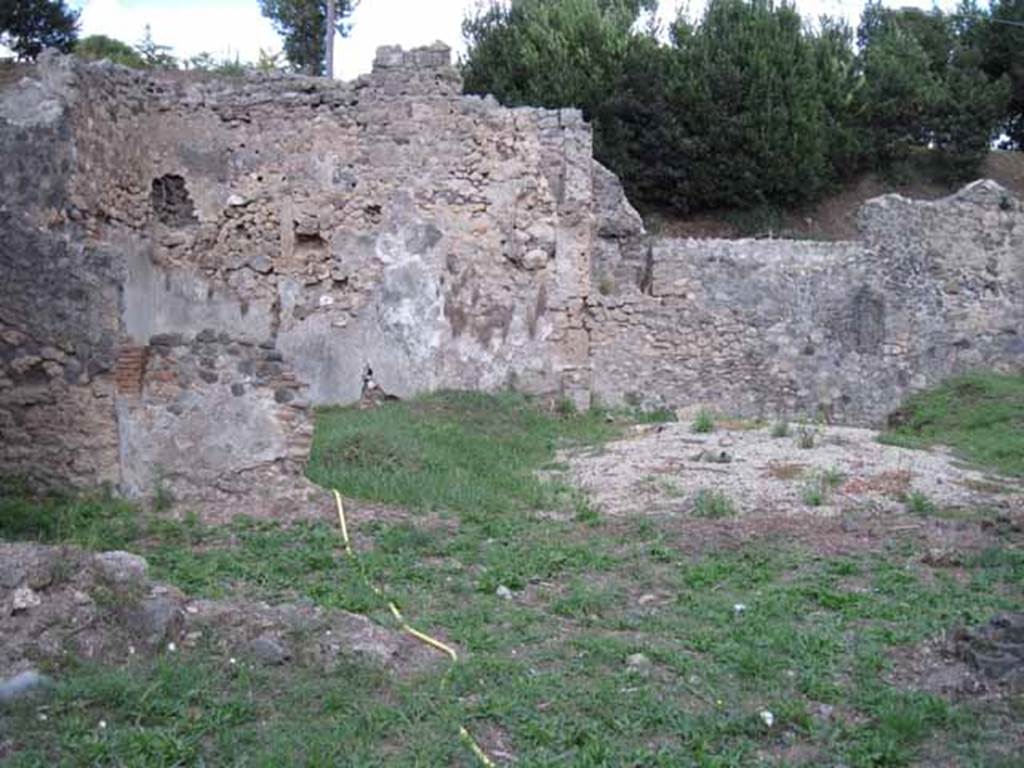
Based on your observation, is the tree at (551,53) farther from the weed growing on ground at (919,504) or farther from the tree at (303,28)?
the weed growing on ground at (919,504)

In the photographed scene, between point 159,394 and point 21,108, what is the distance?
6.25 m

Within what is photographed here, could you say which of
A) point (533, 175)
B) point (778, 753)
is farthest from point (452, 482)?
point (533, 175)

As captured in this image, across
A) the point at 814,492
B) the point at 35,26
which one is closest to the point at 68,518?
the point at 814,492

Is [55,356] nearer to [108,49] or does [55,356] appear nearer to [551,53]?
[551,53]

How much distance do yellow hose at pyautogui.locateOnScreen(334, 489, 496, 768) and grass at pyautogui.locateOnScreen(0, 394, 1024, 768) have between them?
5 centimetres

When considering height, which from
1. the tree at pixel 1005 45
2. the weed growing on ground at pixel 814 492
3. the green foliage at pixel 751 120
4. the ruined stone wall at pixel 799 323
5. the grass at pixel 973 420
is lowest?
the grass at pixel 973 420

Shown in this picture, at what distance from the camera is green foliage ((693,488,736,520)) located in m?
9.79

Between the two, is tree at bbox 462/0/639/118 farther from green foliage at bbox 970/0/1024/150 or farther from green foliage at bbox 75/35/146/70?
green foliage at bbox 970/0/1024/150

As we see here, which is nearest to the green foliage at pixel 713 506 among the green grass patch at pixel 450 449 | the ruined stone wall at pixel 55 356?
the green grass patch at pixel 450 449

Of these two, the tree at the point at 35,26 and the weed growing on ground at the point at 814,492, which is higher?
the tree at the point at 35,26

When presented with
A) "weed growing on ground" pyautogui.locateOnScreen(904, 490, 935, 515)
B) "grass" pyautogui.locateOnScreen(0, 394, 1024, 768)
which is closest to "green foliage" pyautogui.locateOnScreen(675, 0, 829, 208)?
"weed growing on ground" pyautogui.locateOnScreen(904, 490, 935, 515)

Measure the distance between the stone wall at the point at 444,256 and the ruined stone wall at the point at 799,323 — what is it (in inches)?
1.2

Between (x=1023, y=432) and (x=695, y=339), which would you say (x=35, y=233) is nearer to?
(x=695, y=339)

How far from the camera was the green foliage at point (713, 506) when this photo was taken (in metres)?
9.79
